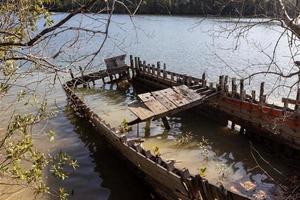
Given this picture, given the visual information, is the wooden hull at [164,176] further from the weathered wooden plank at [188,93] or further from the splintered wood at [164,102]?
the weathered wooden plank at [188,93]

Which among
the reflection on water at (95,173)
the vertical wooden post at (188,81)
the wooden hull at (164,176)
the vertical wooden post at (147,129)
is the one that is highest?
the vertical wooden post at (188,81)

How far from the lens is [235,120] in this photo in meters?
15.5

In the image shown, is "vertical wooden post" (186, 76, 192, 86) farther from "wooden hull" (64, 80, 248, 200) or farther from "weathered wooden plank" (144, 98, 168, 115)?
"wooden hull" (64, 80, 248, 200)

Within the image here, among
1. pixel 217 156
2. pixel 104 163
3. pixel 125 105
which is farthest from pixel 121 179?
pixel 125 105

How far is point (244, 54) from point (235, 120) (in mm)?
21356

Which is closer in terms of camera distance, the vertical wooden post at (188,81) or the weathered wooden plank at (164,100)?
the weathered wooden plank at (164,100)

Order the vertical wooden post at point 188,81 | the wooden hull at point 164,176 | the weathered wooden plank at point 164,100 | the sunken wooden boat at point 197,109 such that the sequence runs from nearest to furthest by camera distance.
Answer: the wooden hull at point 164,176, the sunken wooden boat at point 197,109, the weathered wooden plank at point 164,100, the vertical wooden post at point 188,81

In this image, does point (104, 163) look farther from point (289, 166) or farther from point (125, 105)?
point (125, 105)

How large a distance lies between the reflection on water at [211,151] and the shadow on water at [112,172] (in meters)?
1.35

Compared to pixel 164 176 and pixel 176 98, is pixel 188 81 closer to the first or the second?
pixel 176 98

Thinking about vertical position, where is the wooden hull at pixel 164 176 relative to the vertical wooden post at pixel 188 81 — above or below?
below

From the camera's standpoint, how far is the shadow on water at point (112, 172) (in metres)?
11.5

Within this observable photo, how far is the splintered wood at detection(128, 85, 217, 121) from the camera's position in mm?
14884

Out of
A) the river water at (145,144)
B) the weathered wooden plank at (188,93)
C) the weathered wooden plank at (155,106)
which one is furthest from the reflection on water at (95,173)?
the weathered wooden plank at (188,93)
